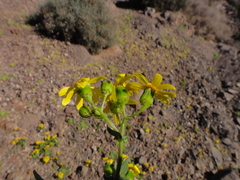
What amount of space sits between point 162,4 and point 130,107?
4892 millimetres

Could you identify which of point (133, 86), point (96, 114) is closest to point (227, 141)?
point (133, 86)

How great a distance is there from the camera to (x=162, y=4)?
700cm

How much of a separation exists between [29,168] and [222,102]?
12.6ft

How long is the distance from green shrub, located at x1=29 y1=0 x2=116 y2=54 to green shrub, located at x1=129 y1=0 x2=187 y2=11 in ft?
8.19

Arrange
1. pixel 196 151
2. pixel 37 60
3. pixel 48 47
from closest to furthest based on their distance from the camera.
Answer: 1. pixel 196 151
2. pixel 37 60
3. pixel 48 47

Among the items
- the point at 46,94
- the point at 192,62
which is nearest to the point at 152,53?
the point at 192,62

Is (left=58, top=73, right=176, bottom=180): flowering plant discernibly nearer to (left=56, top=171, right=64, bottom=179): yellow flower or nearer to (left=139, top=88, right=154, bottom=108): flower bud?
(left=139, top=88, right=154, bottom=108): flower bud

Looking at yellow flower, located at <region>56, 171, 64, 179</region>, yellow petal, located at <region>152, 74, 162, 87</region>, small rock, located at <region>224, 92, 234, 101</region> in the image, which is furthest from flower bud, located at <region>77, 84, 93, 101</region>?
small rock, located at <region>224, 92, 234, 101</region>

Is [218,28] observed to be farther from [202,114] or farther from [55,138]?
[55,138]

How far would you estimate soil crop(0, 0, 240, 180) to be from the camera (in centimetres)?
280

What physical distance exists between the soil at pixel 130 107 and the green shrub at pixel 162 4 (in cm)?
118

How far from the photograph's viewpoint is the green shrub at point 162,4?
7026mm

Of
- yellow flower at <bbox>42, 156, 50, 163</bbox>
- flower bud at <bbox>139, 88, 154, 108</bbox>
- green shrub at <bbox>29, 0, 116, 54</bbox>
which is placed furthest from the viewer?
green shrub at <bbox>29, 0, 116, 54</bbox>

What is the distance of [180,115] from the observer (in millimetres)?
3803
